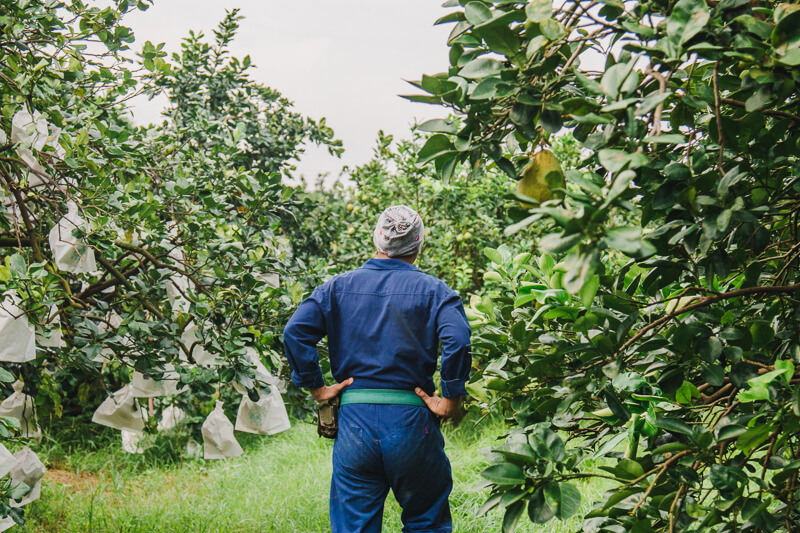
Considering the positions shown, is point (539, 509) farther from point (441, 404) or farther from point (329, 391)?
point (329, 391)

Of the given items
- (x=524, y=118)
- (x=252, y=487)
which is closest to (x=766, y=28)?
(x=524, y=118)

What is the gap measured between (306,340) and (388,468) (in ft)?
1.81

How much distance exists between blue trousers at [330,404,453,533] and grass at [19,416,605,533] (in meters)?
0.73

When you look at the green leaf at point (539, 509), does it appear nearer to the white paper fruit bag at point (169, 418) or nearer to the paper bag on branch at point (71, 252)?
the paper bag on branch at point (71, 252)

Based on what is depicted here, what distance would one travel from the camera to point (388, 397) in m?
2.42

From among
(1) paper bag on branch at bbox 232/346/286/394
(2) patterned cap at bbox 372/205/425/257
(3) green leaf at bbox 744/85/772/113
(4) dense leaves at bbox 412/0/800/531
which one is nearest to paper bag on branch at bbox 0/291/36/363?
(1) paper bag on branch at bbox 232/346/286/394

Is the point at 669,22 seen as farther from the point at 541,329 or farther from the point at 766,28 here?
the point at 541,329

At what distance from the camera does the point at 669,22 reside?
3.31 feet

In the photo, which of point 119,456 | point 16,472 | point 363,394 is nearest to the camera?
point 363,394

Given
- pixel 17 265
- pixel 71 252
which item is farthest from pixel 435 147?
pixel 71 252

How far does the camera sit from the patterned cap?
8.48ft

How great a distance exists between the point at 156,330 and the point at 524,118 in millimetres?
2136

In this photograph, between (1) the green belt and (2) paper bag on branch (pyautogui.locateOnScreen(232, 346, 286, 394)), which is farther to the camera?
(2) paper bag on branch (pyautogui.locateOnScreen(232, 346, 286, 394))

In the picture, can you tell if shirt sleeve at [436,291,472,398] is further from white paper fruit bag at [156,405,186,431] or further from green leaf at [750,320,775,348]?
white paper fruit bag at [156,405,186,431]
